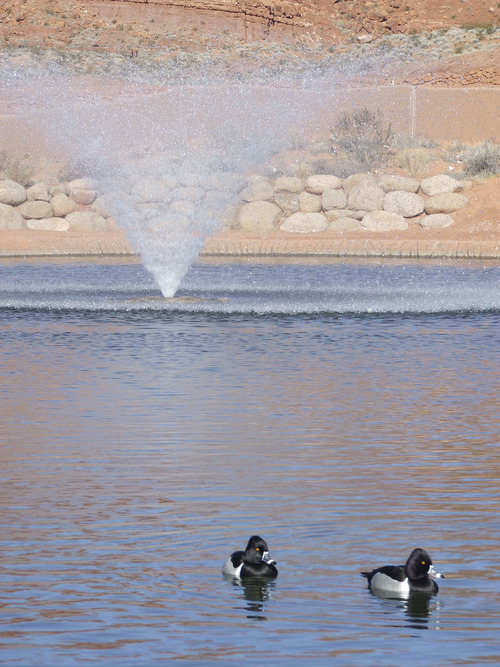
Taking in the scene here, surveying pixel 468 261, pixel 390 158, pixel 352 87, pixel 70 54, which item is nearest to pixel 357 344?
pixel 468 261

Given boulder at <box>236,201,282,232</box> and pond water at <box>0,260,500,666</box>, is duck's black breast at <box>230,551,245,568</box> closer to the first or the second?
pond water at <box>0,260,500,666</box>

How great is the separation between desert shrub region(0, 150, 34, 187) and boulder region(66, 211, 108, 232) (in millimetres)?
5207

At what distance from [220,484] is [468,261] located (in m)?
21.3

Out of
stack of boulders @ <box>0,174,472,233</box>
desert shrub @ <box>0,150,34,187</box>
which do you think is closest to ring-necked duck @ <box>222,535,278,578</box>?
stack of boulders @ <box>0,174,472,233</box>

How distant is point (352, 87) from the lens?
66438mm

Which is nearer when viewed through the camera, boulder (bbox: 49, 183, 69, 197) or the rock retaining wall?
the rock retaining wall

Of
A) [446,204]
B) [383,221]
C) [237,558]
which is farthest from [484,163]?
[237,558]

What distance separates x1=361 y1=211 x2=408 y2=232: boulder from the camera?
35.8 m

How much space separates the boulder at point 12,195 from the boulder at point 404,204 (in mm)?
9492

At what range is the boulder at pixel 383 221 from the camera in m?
35.8

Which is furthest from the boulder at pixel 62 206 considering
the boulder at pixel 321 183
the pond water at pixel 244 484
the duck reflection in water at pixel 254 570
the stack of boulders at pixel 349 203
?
the duck reflection in water at pixel 254 570

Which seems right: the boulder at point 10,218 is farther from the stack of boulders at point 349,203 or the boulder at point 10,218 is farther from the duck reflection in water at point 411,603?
the duck reflection in water at point 411,603

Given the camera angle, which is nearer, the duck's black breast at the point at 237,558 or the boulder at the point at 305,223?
the duck's black breast at the point at 237,558

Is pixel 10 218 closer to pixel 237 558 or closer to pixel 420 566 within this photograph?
pixel 237 558
